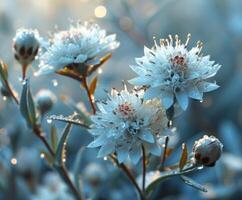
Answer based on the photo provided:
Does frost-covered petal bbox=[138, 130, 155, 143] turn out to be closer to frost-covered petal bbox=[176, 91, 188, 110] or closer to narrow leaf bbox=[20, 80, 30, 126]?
frost-covered petal bbox=[176, 91, 188, 110]

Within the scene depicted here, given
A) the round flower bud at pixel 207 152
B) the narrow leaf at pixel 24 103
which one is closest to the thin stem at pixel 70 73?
the narrow leaf at pixel 24 103

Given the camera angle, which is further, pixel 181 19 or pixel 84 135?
pixel 181 19

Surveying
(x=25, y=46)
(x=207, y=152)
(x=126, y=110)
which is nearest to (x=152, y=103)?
(x=126, y=110)

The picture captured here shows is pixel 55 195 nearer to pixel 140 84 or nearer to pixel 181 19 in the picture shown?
pixel 140 84

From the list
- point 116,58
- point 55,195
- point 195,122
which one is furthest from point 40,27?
point 55,195

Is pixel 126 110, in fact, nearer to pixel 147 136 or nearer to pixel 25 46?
pixel 147 136

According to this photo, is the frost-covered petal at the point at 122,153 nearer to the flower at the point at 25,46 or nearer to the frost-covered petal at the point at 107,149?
the frost-covered petal at the point at 107,149

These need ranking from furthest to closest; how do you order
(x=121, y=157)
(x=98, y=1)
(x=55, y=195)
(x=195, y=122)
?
(x=98, y=1) → (x=195, y=122) → (x=55, y=195) → (x=121, y=157)
